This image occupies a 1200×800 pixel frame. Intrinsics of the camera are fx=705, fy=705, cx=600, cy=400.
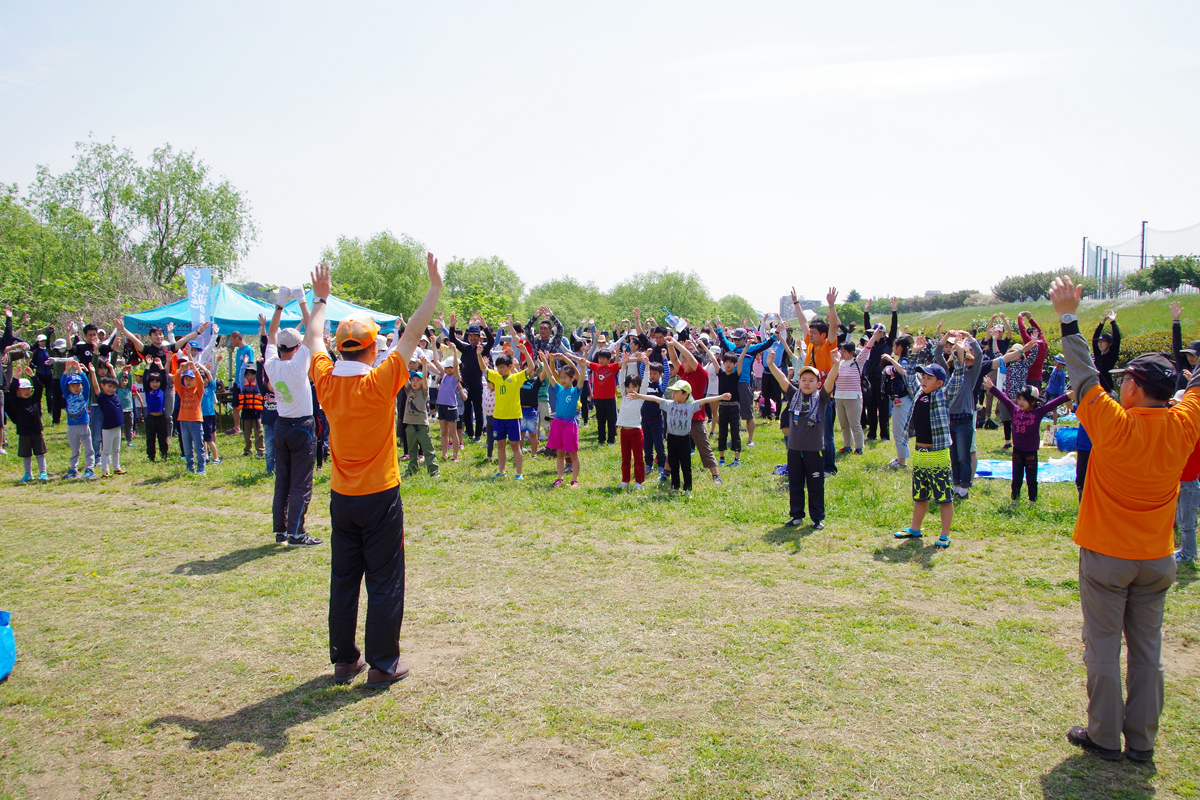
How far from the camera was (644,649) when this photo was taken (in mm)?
5266

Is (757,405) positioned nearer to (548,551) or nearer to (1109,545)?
(548,551)

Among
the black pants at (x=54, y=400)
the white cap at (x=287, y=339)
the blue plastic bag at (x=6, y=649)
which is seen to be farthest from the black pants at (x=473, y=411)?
the black pants at (x=54, y=400)

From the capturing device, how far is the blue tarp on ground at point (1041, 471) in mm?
10766

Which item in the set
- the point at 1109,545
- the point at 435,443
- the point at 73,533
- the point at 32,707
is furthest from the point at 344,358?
the point at 435,443

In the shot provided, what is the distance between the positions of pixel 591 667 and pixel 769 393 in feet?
42.6

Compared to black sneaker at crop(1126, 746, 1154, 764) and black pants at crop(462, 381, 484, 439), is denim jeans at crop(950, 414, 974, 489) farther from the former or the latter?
black pants at crop(462, 381, 484, 439)

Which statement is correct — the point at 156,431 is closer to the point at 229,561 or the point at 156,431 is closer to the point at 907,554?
the point at 229,561

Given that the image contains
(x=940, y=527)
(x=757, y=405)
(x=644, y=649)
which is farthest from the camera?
(x=757, y=405)

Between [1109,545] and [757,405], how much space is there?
15339mm

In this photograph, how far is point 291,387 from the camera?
7684 millimetres

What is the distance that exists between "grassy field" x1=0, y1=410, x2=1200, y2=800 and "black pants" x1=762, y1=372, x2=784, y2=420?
8.20m

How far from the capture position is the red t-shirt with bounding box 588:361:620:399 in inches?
511

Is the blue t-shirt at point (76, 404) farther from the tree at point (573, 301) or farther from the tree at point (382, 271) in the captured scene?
the tree at point (573, 301)

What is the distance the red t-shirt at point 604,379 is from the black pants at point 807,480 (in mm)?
5034
